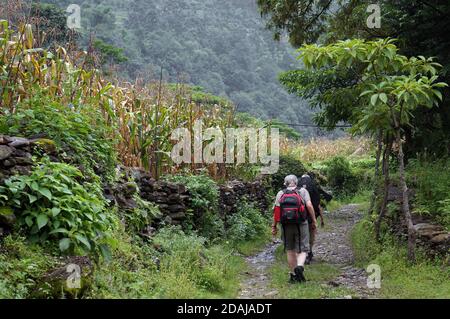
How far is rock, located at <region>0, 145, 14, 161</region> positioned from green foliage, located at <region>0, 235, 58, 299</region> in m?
0.89

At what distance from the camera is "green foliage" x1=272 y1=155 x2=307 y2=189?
54.5 feet

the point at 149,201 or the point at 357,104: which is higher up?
the point at 357,104

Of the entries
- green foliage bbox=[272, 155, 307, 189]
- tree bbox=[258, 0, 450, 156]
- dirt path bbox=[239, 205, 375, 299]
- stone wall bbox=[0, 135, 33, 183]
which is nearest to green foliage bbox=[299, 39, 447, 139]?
tree bbox=[258, 0, 450, 156]

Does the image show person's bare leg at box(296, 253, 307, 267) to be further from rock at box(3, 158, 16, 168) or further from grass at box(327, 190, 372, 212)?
grass at box(327, 190, 372, 212)

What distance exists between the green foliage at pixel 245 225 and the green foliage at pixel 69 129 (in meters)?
3.88

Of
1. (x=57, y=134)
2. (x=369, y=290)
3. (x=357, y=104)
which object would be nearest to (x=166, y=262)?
(x=57, y=134)

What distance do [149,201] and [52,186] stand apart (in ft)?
11.8

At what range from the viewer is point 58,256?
5.11 meters

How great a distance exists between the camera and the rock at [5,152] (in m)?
5.33

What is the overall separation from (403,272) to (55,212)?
4841mm

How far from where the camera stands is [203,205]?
9.66 m
